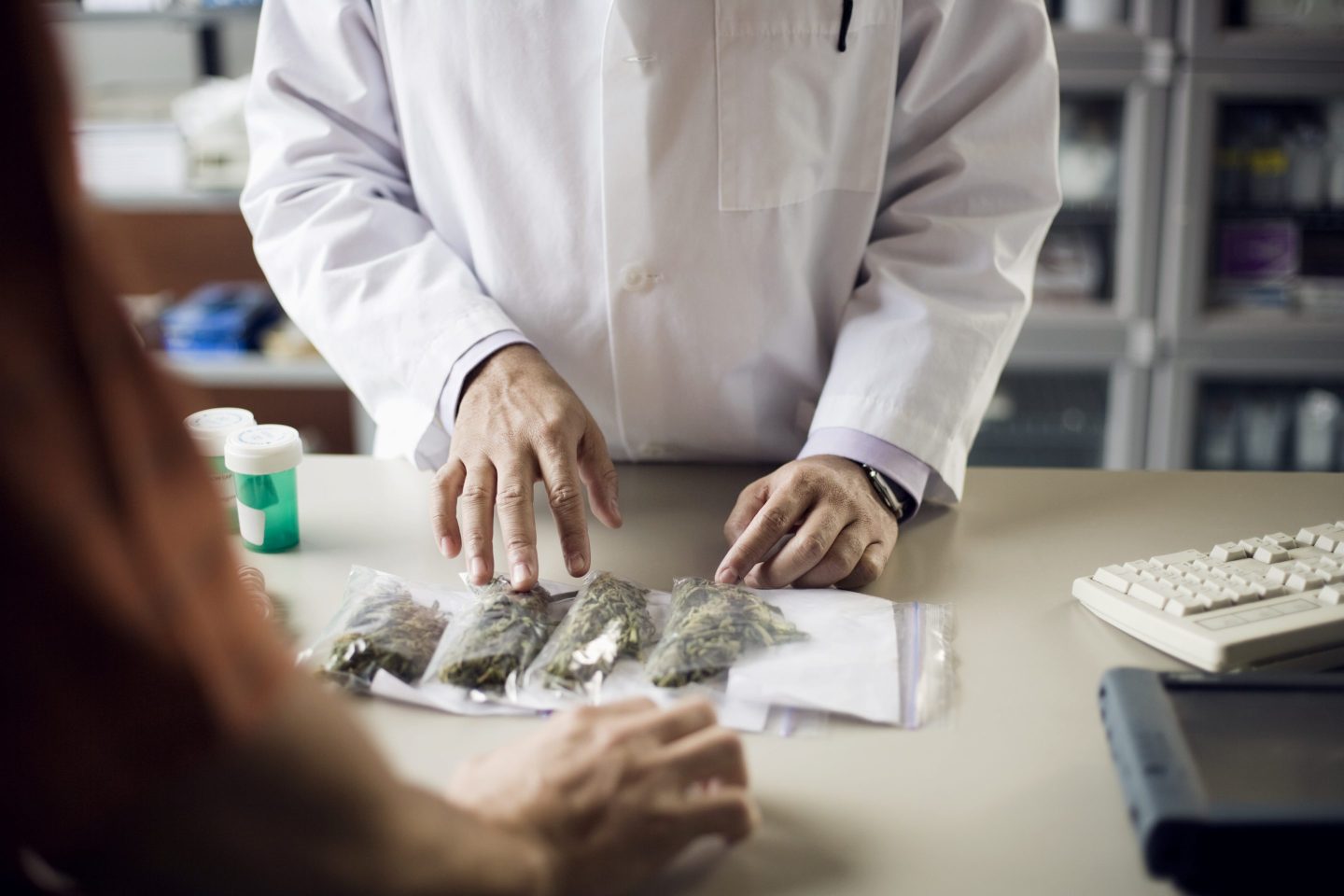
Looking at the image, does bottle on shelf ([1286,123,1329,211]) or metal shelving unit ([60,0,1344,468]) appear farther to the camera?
bottle on shelf ([1286,123,1329,211])

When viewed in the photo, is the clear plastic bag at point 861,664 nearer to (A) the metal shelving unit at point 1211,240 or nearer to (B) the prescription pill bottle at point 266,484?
(B) the prescription pill bottle at point 266,484

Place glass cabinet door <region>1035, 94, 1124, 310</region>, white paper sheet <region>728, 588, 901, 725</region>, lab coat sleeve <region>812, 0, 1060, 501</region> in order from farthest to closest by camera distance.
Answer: glass cabinet door <region>1035, 94, 1124, 310</region> < lab coat sleeve <region>812, 0, 1060, 501</region> < white paper sheet <region>728, 588, 901, 725</region>

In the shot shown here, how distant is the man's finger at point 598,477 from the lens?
0.98 metres

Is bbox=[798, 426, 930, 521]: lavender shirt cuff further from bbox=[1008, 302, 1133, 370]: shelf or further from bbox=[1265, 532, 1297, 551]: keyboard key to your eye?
bbox=[1008, 302, 1133, 370]: shelf

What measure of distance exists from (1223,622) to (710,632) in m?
0.33

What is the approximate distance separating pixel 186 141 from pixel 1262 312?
2.34 meters

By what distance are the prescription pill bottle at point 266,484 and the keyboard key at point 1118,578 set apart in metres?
0.64

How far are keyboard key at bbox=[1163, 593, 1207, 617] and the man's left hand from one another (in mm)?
218

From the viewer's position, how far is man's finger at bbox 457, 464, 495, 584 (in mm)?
882

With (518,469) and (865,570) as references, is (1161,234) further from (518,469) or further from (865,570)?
(518,469)

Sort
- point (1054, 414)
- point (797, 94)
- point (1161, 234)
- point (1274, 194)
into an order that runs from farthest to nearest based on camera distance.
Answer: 1. point (1054, 414)
2. point (1274, 194)
3. point (1161, 234)
4. point (797, 94)

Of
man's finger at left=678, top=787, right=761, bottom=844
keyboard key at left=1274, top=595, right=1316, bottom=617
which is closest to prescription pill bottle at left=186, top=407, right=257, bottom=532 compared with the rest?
man's finger at left=678, top=787, right=761, bottom=844

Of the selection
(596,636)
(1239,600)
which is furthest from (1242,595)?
(596,636)

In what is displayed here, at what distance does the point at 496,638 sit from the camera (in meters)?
0.78
